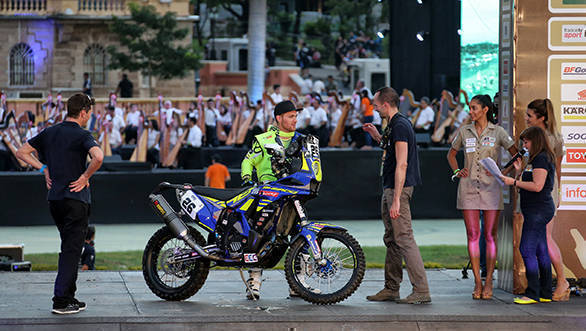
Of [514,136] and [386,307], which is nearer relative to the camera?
[386,307]

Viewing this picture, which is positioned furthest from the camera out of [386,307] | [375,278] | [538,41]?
[375,278]

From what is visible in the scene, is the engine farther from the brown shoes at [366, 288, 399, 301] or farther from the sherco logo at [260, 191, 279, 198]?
the brown shoes at [366, 288, 399, 301]

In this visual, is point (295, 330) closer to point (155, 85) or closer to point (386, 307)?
point (386, 307)

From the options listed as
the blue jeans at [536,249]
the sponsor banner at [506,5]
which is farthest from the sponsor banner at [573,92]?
the blue jeans at [536,249]

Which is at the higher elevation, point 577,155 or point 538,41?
point 538,41

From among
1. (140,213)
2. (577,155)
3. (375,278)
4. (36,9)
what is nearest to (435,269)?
(375,278)

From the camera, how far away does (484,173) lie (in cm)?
995

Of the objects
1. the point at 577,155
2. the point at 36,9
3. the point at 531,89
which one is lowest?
the point at 577,155

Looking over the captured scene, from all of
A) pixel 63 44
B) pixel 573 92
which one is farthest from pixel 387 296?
pixel 63 44

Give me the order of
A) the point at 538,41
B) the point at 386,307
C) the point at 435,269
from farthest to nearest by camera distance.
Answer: the point at 435,269
the point at 538,41
the point at 386,307

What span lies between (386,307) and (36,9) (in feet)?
161

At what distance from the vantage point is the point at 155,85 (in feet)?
185

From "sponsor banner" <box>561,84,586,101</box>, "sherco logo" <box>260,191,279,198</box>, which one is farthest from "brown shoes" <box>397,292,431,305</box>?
"sponsor banner" <box>561,84,586,101</box>

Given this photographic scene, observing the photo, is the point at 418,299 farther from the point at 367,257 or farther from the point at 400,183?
the point at 367,257
